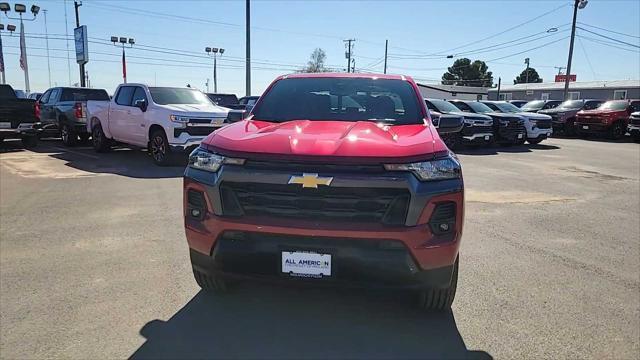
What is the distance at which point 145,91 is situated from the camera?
11406mm

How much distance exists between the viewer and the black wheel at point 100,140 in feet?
44.0

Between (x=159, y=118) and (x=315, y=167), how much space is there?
28.3 ft

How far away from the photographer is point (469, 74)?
10700 cm

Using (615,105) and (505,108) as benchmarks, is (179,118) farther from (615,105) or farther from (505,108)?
(615,105)

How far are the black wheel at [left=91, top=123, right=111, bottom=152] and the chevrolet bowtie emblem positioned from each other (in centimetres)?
1202

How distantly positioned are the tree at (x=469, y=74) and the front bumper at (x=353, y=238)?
359ft

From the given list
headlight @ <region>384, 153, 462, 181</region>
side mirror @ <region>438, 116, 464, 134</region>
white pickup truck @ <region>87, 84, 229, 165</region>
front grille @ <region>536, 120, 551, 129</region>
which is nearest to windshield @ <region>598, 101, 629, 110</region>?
front grille @ <region>536, 120, 551, 129</region>

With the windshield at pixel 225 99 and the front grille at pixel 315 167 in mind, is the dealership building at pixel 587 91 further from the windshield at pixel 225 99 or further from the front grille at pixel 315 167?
the front grille at pixel 315 167

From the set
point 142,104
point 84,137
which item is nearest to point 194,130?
point 142,104

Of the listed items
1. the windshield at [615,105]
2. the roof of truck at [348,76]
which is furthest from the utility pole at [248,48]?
the roof of truck at [348,76]

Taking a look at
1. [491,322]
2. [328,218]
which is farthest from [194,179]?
[491,322]

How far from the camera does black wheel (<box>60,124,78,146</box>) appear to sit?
49.9 feet

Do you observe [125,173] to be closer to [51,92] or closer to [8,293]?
[8,293]

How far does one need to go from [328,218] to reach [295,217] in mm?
211
